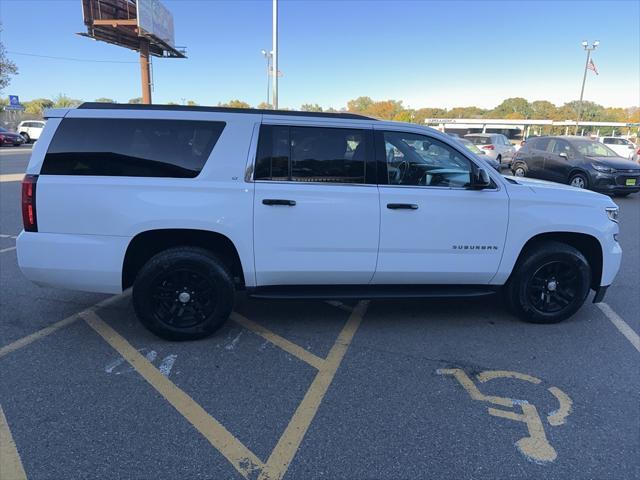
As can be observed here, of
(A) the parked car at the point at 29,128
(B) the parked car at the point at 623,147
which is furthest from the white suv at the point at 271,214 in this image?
(A) the parked car at the point at 29,128

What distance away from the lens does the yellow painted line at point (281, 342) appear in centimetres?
361

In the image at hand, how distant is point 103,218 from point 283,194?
1.42 meters

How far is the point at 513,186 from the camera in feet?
13.4

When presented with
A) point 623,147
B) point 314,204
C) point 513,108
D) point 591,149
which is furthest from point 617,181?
point 513,108

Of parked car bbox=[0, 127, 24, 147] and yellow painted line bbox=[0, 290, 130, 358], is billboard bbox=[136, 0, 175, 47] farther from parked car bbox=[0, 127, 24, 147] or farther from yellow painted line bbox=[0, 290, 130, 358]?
yellow painted line bbox=[0, 290, 130, 358]

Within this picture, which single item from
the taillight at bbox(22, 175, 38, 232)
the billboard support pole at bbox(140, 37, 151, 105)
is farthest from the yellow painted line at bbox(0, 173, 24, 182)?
the billboard support pole at bbox(140, 37, 151, 105)

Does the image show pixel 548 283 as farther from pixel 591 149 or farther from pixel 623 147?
pixel 623 147

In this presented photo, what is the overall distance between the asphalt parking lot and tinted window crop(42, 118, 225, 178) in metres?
1.45

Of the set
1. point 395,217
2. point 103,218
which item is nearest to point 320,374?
point 395,217

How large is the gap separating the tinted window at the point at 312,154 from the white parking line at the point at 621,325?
2.83 meters

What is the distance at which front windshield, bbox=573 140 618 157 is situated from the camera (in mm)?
13209

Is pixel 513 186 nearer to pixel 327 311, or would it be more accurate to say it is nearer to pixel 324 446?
pixel 327 311

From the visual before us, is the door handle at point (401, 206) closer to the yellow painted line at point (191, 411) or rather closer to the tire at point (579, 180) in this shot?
the yellow painted line at point (191, 411)

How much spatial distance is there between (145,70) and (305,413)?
39.4 meters
